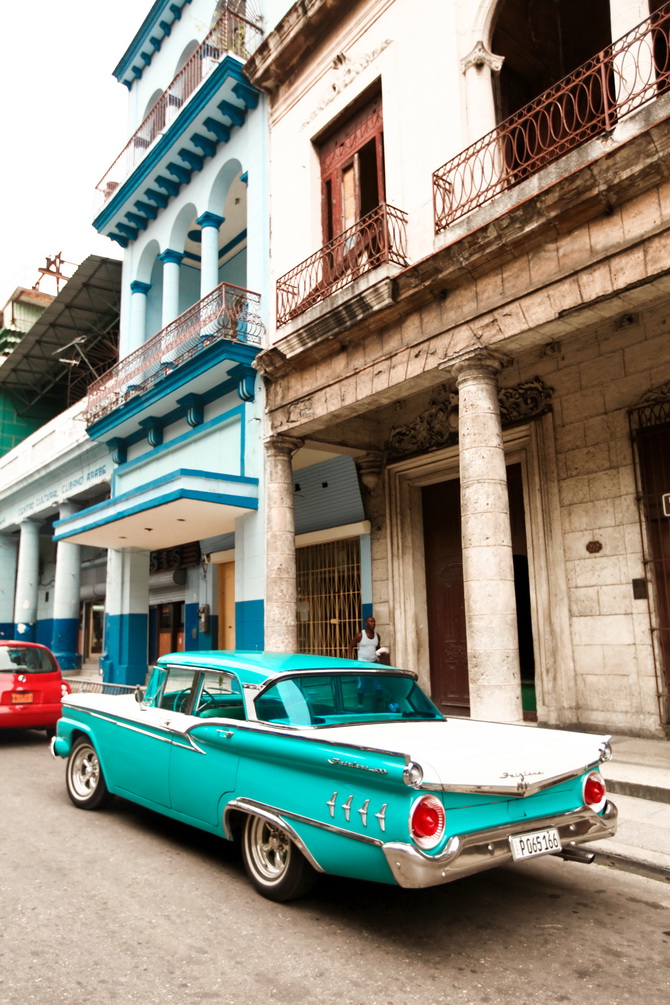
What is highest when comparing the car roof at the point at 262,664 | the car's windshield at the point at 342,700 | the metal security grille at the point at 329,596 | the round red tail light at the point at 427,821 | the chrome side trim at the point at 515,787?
the metal security grille at the point at 329,596

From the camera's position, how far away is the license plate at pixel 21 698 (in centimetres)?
991

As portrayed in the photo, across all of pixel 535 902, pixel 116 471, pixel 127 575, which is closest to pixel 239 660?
pixel 535 902

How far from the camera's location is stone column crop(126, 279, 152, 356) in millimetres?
17062

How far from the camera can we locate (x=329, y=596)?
1350 cm

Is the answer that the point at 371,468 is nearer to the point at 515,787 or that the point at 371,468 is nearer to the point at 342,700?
the point at 342,700

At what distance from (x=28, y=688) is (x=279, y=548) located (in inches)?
162

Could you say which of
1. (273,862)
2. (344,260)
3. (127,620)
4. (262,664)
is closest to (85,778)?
(262,664)

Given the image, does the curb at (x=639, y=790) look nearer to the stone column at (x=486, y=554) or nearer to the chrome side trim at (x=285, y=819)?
the stone column at (x=486, y=554)

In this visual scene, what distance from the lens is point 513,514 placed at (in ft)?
35.1

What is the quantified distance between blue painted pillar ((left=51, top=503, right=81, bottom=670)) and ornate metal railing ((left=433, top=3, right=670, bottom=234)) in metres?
15.2

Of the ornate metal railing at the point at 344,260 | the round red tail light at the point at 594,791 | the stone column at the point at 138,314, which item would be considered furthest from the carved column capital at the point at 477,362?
the stone column at the point at 138,314

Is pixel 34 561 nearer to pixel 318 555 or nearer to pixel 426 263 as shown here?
pixel 318 555

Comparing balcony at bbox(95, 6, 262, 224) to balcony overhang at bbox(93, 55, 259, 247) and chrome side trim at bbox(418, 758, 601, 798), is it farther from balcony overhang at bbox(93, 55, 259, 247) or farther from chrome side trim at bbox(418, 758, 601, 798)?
chrome side trim at bbox(418, 758, 601, 798)

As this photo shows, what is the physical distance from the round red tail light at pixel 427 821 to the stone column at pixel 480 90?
821cm
